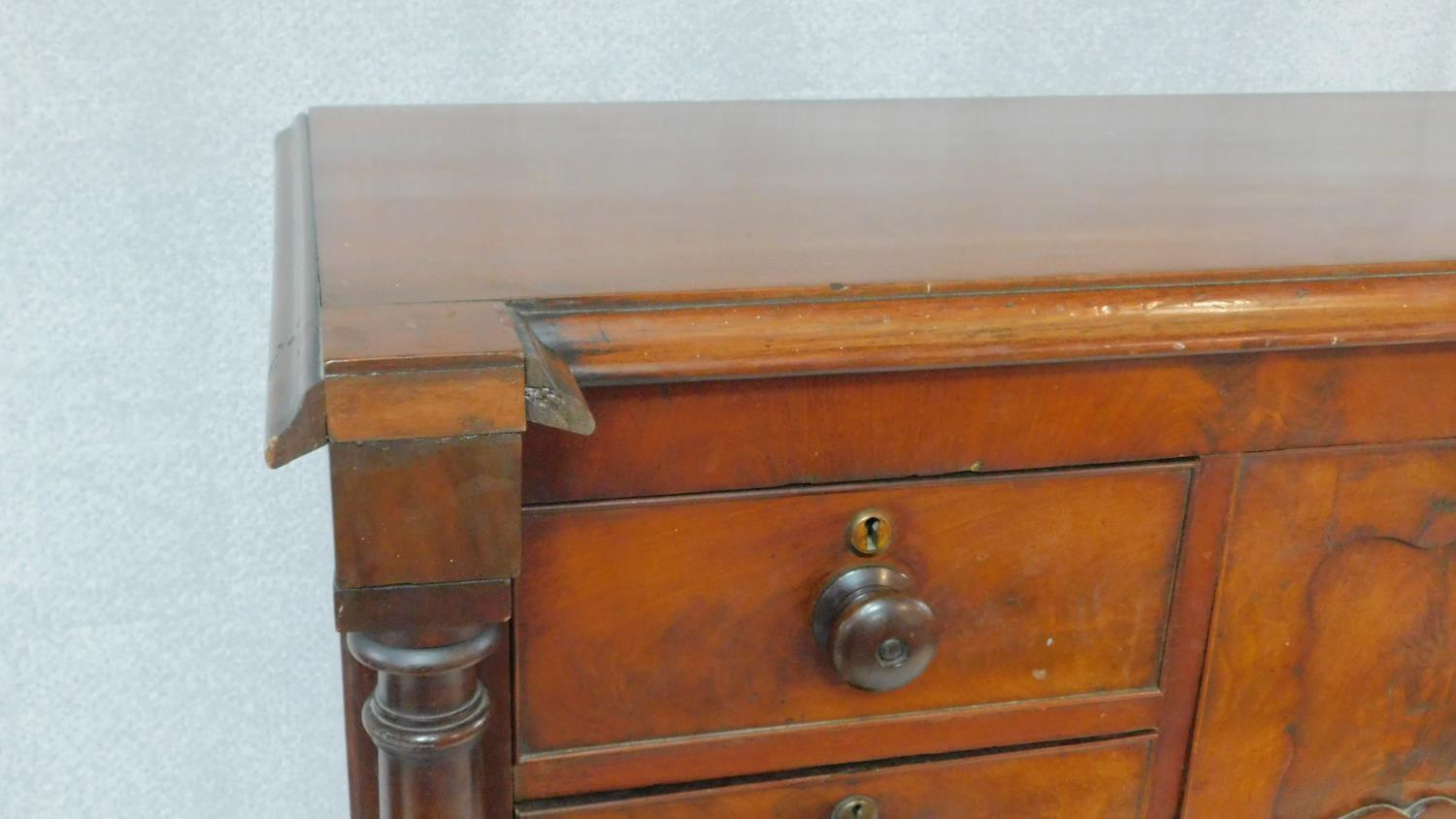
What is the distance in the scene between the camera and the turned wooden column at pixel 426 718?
56 cm

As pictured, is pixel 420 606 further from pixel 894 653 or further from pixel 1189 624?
pixel 1189 624

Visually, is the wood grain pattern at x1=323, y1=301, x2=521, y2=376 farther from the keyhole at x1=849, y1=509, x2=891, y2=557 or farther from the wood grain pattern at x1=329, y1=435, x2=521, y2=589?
the keyhole at x1=849, y1=509, x2=891, y2=557

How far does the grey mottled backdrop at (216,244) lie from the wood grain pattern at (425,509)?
75 cm

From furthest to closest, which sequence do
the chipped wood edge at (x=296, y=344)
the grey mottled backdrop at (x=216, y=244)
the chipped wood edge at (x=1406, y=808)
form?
the grey mottled backdrop at (x=216, y=244)
the chipped wood edge at (x=1406, y=808)
the chipped wood edge at (x=296, y=344)

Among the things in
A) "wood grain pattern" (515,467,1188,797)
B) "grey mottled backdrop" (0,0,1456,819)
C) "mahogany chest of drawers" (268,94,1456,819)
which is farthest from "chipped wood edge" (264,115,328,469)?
"grey mottled backdrop" (0,0,1456,819)

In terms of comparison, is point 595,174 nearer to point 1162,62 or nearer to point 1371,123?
point 1371,123

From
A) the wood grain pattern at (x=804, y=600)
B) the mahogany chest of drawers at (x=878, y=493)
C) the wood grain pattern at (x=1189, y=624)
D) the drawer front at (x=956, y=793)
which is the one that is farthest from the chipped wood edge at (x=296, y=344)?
the wood grain pattern at (x=1189, y=624)

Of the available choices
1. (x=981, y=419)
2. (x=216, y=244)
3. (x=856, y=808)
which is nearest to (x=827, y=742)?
(x=856, y=808)

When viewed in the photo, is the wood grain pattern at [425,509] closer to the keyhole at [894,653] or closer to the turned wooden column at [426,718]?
the turned wooden column at [426,718]

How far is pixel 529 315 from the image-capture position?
558 millimetres

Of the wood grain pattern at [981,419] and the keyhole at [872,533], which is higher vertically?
the wood grain pattern at [981,419]

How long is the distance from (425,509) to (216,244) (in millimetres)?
762

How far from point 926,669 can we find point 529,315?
0.24 metres

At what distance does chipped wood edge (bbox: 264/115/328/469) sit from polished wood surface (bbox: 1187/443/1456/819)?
1.29 feet
